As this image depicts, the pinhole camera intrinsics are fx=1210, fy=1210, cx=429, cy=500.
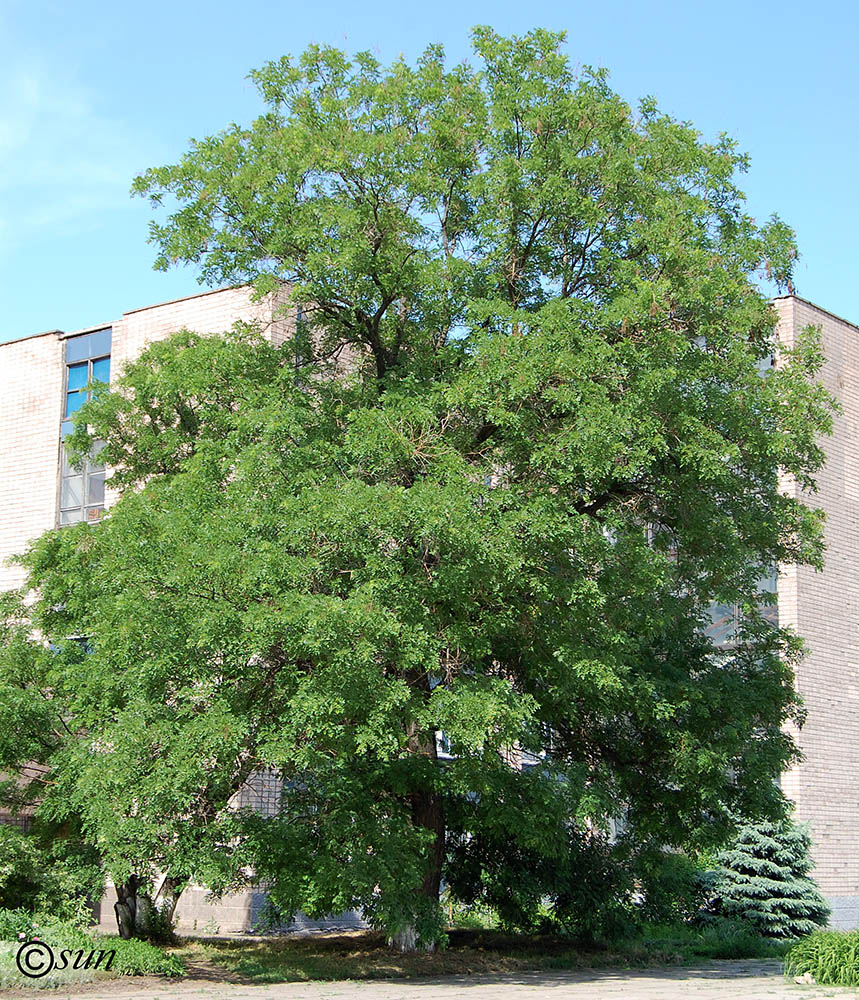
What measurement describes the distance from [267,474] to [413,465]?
1.72m

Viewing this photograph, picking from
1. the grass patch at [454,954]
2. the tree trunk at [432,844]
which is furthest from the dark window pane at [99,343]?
the tree trunk at [432,844]

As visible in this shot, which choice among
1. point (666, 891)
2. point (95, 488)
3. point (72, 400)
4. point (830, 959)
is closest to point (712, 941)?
point (666, 891)

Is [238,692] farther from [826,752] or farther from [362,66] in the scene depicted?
[826,752]

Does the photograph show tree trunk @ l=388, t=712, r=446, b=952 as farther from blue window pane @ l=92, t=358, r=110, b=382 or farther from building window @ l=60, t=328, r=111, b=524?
blue window pane @ l=92, t=358, r=110, b=382

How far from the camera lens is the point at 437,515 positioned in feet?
41.6

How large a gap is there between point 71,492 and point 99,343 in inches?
126

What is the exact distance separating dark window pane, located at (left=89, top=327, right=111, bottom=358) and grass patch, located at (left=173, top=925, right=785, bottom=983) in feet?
41.1

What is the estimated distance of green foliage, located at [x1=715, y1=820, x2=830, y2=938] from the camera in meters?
21.1

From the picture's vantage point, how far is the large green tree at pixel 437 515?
13.2 metres

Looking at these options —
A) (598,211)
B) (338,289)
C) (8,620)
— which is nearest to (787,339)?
Answer: (598,211)

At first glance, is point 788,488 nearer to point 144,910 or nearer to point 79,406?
point 144,910

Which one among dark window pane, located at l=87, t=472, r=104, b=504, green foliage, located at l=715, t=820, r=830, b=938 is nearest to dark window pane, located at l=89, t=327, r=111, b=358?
dark window pane, located at l=87, t=472, r=104, b=504

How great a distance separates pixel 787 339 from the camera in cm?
2422

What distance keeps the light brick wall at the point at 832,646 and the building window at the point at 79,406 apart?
13.9 meters
